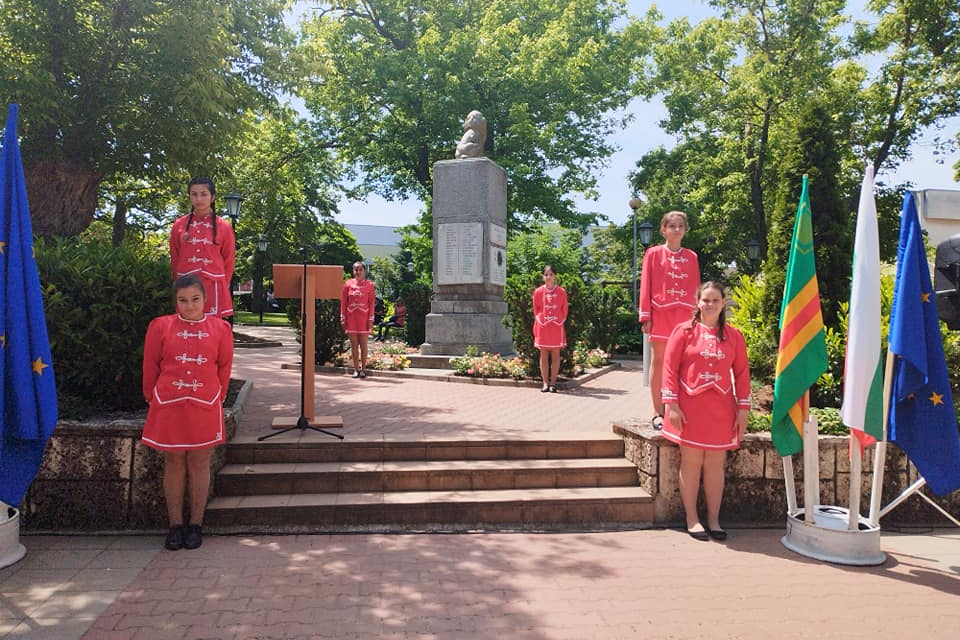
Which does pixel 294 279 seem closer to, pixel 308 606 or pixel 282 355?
pixel 308 606

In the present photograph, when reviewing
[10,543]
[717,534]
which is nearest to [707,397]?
[717,534]

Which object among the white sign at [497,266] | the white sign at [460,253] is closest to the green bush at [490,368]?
the white sign at [460,253]

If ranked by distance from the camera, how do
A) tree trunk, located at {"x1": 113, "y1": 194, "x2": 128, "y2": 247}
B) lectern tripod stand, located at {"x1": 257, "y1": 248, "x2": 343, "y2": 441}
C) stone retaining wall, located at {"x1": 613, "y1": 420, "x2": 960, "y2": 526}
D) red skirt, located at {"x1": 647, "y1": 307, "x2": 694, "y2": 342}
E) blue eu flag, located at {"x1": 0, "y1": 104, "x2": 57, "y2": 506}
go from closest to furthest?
blue eu flag, located at {"x1": 0, "y1": 104, "x2": 57, "y2": 506} < stone retaining wall, located at {"x1": 613, "y1": 420, "x2": 960, "y2": 526} < red skirt, located at {"x1": 647, "y1": 307, "x2": 694, "y2": 342} < lectern tripod stand, located at {"x1": 257, "y1": 248, "x2": 343, "y2": 441} < tree trunk, located at {"x1": 113, "y1": 194, "x2": 128, "y2": 247}

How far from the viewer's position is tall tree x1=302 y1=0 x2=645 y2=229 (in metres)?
21.6

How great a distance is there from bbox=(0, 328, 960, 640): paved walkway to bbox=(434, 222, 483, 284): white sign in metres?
8.99

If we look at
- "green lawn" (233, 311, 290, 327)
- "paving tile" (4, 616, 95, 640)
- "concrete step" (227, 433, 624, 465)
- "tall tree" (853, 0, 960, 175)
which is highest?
"tall tree" (853, 0, 960, 175)

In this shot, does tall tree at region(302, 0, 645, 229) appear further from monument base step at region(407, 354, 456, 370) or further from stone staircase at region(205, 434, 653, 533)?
stone staircase at region(205, 434, 653, 533)

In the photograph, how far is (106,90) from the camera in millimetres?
7227

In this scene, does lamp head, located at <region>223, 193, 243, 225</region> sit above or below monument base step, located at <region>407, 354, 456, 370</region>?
above

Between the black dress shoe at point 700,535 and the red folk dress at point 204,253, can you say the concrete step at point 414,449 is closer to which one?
the black dress shoe at point 700,535

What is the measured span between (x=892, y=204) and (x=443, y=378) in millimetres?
16286

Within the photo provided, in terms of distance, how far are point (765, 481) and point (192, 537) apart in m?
4.14

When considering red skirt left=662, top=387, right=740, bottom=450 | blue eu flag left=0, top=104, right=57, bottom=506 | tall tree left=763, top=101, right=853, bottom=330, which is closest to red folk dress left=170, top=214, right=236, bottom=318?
blue eu flag left=0, top=104, right=57, bottom=506

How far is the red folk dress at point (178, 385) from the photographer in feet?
13.1
